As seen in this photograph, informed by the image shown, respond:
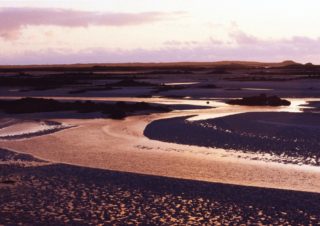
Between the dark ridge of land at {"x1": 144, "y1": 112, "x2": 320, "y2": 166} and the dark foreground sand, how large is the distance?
4.73m

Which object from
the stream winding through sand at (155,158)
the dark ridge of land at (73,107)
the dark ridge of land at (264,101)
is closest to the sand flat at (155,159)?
the stream winding through sand at (155,158)

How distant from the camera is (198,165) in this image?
62.8 feet

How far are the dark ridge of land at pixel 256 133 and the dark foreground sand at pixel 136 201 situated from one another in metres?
4.73

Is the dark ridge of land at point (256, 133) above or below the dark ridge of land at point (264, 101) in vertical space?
below

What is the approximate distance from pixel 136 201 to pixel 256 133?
12294 mm

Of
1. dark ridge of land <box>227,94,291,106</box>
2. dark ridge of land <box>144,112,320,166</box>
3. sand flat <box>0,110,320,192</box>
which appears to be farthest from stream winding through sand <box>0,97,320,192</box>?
dark ridge of land <box>227,94,291,106</box>

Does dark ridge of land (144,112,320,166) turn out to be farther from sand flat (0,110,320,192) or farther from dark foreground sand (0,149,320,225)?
dark foreground sand (0,149,320,225)

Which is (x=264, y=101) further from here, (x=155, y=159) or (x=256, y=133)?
(x=155, y=159)

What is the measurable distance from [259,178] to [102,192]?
4.68 m

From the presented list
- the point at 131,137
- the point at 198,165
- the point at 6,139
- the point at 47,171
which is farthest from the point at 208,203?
the point at 6,139

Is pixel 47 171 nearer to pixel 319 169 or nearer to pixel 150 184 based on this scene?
pixel 150 184

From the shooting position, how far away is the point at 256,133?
2567 centimetres

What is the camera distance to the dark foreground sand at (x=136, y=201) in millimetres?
12914

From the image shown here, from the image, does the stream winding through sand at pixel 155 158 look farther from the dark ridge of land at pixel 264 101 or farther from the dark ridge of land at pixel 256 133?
the dark ridge of land at pixel 264 101
